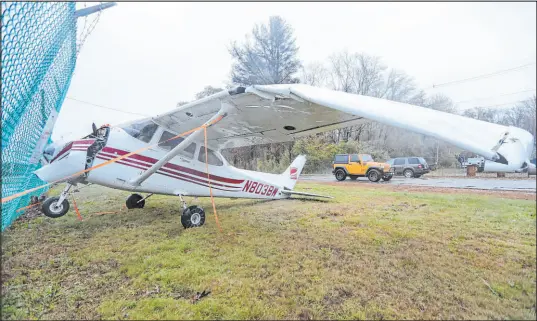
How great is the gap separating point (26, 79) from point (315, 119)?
3.98 m

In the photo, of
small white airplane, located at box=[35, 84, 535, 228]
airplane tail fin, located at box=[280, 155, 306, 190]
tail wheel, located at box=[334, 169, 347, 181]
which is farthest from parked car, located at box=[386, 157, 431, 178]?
small white airplane, located at box=[35, 84, 535, 228]

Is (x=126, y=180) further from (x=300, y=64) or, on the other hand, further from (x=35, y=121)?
(x=300, y=64)

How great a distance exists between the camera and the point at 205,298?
1.94 meters

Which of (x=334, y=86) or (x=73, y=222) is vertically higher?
(x=334, y=86)

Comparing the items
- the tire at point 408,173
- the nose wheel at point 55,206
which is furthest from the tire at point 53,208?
the tire at point 408,173

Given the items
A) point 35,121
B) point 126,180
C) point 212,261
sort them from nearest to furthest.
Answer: point 212,261
point 126,180
point 35,121

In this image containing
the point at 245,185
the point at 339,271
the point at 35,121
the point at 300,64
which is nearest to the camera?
the point at 339,271

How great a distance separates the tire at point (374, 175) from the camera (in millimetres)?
12734

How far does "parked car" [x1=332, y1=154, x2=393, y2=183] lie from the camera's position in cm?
1269

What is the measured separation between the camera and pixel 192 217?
414cm

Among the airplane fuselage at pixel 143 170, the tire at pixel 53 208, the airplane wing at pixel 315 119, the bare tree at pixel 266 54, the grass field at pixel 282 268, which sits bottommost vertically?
the grass field at pixel 282 268

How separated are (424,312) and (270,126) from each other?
345cm

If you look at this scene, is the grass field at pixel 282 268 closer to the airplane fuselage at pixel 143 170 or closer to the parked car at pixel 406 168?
the airplane fuselage at pixel 143 170

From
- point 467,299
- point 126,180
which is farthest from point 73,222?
point 467,299
